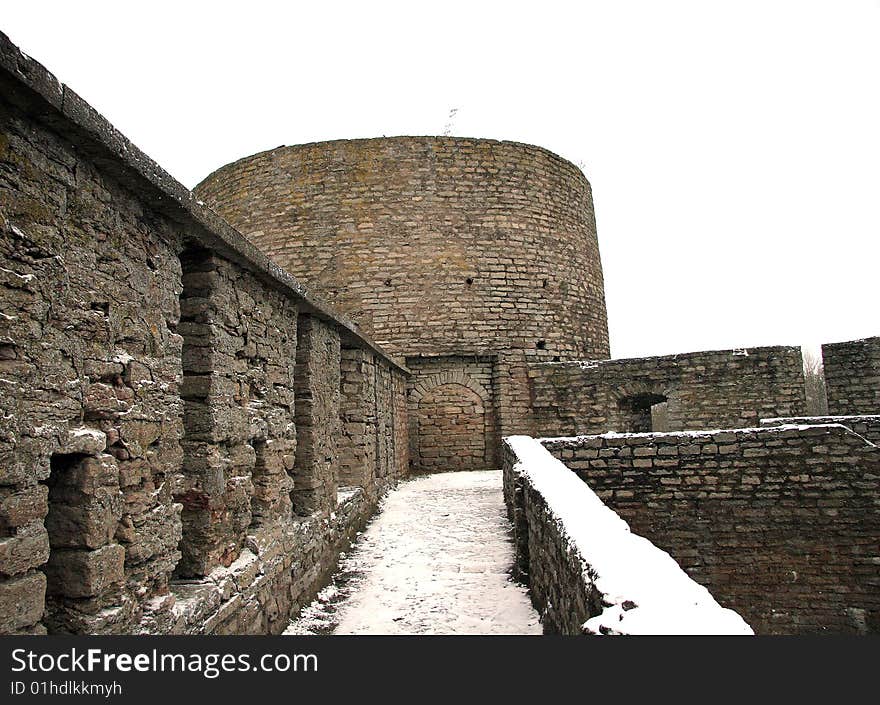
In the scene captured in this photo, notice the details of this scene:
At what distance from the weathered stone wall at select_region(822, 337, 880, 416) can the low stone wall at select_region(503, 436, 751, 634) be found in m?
9.77

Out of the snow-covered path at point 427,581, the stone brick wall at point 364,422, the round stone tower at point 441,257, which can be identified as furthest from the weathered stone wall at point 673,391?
the snow-covered path at point 427,581

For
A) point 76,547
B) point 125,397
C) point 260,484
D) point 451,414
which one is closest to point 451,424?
point 451,414

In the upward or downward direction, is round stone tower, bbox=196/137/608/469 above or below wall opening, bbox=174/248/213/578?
above

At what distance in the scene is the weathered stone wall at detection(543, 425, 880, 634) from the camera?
808cm

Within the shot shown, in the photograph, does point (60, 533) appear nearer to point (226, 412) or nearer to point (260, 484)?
point (226, 412)

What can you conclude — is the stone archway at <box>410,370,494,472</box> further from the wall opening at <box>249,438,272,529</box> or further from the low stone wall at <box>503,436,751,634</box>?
the wall opening at <box>249,438,272,529</box>

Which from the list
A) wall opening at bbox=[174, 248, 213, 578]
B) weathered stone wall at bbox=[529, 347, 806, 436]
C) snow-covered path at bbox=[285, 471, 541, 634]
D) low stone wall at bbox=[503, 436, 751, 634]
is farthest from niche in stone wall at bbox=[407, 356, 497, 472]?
wall opening at bbox=[174, 248, 213, 578]

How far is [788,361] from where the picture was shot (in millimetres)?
13930

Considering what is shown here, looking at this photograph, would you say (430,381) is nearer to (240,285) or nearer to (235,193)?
(235,193)

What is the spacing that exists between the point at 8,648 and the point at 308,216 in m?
13.9

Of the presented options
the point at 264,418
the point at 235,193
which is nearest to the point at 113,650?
the point at 264,418

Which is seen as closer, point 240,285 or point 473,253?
point 240,285

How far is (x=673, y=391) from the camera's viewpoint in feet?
47.0

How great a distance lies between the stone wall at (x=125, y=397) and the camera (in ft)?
8.18
